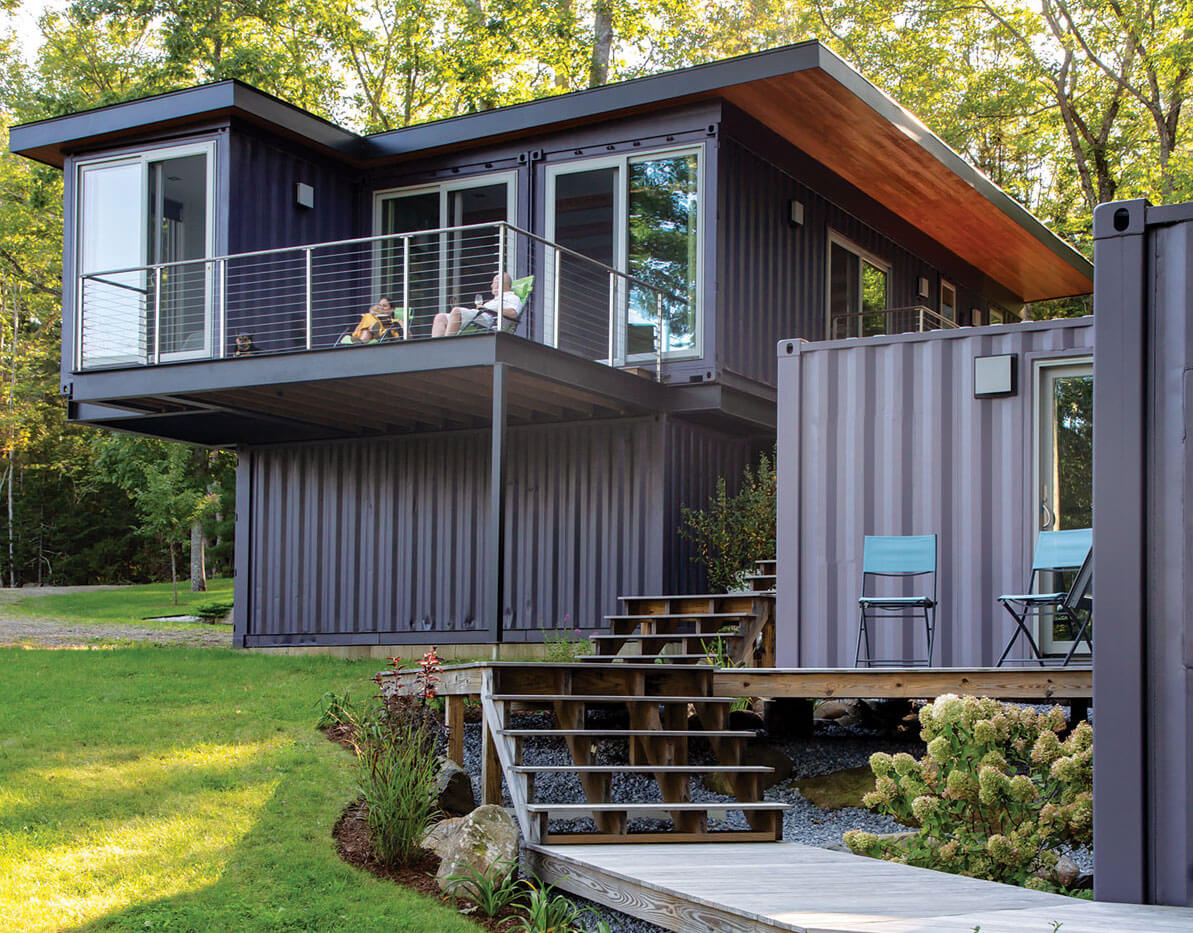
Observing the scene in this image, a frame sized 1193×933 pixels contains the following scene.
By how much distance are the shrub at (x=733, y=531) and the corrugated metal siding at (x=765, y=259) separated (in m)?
1.25

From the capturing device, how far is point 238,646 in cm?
1443

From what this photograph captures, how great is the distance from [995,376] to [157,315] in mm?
7720

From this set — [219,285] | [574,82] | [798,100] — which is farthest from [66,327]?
[574,82]

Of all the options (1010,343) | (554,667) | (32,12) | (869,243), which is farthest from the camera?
(32,12)

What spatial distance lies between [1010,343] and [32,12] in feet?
86.5

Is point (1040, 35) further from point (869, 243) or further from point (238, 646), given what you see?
point (238, 646)

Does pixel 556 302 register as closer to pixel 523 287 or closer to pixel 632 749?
pixel 523 287

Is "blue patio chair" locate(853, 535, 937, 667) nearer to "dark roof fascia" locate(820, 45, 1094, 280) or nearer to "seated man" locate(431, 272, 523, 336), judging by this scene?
"seated man" locate(431, 272, 523, 336)

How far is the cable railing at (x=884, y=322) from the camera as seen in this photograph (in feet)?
48.4

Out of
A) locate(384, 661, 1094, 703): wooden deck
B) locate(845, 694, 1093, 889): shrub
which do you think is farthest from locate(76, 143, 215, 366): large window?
locate(845, 694, 1093, 889): shrub

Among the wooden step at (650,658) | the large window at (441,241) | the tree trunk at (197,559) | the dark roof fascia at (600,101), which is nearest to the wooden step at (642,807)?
the wooden step at (650,658)

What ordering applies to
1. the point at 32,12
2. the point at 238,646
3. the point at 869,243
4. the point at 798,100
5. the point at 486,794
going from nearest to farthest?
1. the point at 486,794
2. the point at 798,100
3. the point at 238,646
4. the point at 869,243
5. the point at 32,12

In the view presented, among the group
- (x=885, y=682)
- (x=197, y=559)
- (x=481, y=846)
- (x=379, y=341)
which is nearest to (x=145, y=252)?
(x=379, y=341)

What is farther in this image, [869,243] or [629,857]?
[869,243]
